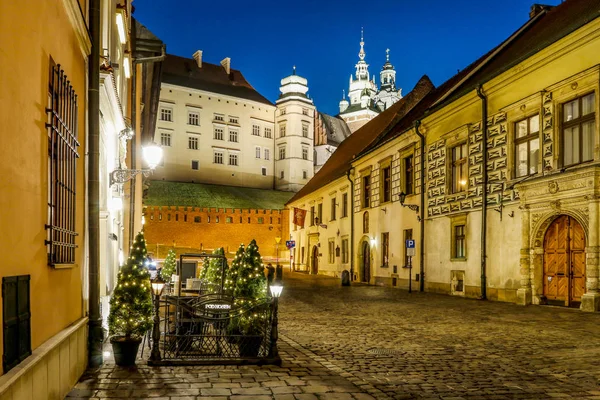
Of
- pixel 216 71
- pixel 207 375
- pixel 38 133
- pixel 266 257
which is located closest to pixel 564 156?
pixel 207 375

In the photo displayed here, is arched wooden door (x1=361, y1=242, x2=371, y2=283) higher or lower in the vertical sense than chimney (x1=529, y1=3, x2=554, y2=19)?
lower

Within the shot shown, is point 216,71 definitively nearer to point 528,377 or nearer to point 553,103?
point 553,103

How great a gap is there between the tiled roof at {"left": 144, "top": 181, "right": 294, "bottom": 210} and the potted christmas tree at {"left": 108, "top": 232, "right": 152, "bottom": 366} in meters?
54.9

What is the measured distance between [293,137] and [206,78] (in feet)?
48.0

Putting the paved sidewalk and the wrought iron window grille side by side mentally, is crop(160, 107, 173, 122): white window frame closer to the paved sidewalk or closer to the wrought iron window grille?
the paved sidewalk

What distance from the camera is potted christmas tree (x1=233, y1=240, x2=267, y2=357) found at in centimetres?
894

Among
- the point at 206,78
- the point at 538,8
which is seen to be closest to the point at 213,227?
the point at 206,78

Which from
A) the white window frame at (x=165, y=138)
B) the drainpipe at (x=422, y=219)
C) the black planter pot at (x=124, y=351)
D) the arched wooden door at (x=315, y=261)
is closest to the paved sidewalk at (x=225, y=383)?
the black planter pot at (x=124, y=351)

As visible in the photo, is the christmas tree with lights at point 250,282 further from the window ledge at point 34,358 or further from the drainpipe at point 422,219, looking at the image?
the drainpipe at point 422,219

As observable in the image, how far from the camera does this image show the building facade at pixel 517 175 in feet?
53.0

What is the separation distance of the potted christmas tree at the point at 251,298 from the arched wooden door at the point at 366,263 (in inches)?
886

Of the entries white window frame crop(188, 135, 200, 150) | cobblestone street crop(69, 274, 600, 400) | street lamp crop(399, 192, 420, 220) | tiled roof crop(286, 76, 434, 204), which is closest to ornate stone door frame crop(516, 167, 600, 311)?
cobblestone street crop(69, 274, 600, 400)

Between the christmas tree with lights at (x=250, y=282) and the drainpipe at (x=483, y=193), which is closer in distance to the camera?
the christmas tree with lights at (x=250, y=282)

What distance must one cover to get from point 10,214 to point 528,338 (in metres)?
9.39
